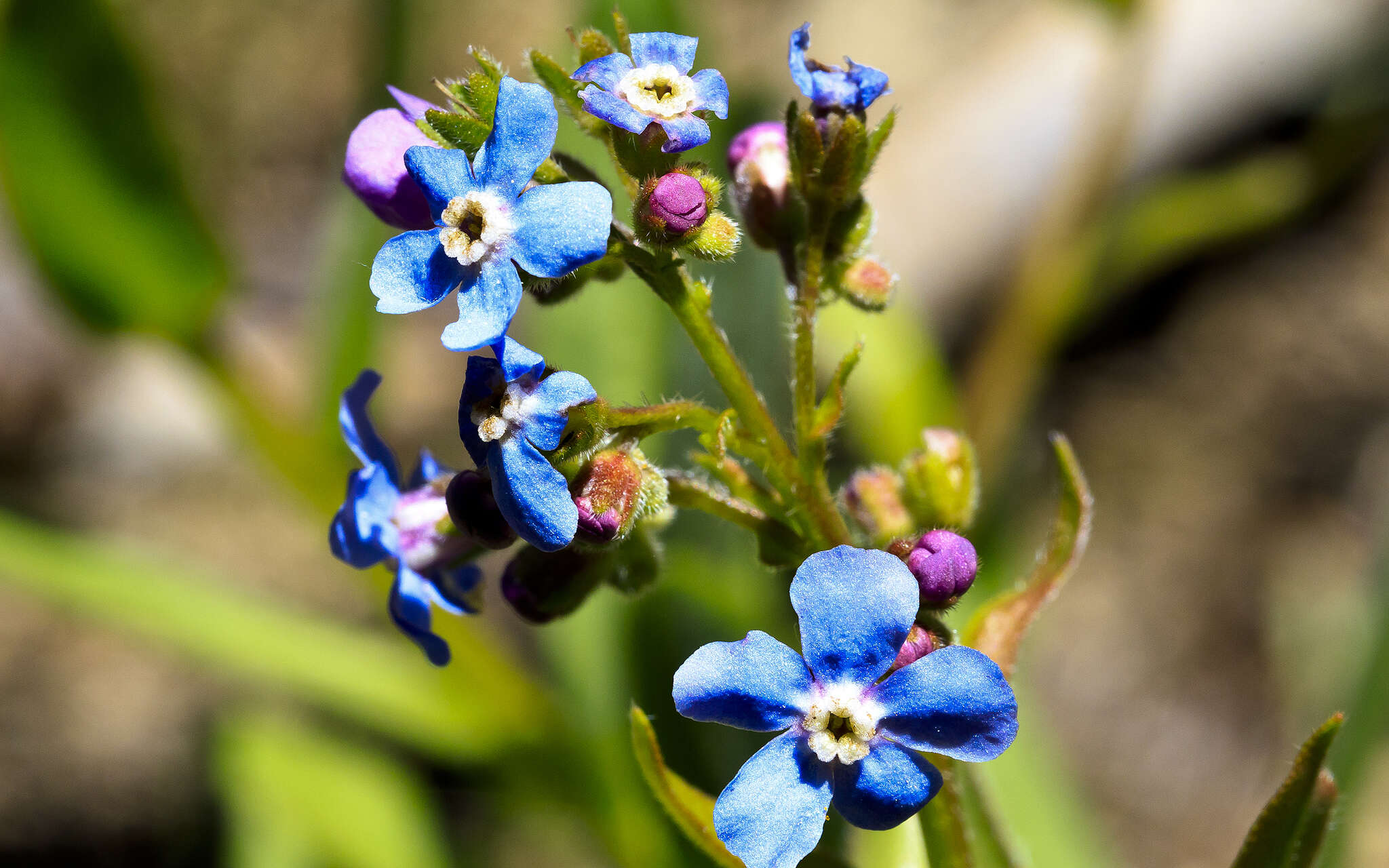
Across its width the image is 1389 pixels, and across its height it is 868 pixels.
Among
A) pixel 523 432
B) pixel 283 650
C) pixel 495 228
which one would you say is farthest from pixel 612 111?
pixel 283 650

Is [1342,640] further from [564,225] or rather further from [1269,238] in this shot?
[564,225]

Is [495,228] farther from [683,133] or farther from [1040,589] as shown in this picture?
[1040,589]

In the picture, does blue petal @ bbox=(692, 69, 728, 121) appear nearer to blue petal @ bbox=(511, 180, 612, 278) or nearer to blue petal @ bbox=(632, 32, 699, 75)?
blue petal @ bbox=(632, 32, 699, 75)

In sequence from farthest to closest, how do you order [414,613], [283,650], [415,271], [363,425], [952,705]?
[283,650]
[363,425]
[414,613]
[415,271]
[952,705]

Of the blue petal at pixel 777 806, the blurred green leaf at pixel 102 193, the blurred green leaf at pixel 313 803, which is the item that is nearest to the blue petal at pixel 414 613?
the blue petal at pixel 777 806

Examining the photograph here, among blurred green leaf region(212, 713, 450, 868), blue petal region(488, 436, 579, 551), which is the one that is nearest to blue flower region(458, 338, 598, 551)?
blue petal region(488, 436, 579, 551)

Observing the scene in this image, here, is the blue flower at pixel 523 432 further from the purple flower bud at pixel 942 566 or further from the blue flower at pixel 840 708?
the purple flower bud at pixel 942 566
